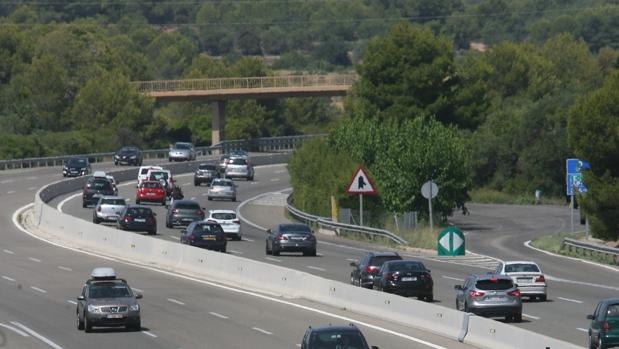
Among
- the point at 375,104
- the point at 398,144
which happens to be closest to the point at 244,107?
the point at 375,104

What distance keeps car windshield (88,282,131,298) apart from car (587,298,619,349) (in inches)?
456

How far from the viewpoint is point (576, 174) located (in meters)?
64.5

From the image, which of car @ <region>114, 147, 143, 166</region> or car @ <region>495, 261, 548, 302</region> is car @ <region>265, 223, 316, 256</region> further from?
car @ <region>114, 147, 143, 166</region>

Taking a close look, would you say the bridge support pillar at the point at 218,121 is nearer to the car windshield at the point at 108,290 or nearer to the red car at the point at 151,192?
the red car at the point at 151,192

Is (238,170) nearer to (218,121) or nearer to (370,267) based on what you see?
(218,121)

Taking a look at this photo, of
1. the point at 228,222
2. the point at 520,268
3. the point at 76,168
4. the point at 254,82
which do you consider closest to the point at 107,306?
the point at 520,268

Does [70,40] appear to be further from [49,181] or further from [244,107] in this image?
[49,181]

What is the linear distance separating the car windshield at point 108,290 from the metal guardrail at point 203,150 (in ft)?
204

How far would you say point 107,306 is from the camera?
33.7 m

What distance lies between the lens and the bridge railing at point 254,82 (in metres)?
146

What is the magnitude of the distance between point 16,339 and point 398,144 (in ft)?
153

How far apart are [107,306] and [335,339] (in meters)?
11.1

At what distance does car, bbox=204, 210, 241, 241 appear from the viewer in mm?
62250

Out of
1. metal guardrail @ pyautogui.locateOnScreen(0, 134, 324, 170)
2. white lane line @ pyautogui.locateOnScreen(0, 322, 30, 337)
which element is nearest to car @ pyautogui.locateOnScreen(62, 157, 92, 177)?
metal guardrail @ pyautogui.locateOnScreen(0, 134, 324, 170)
